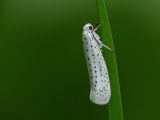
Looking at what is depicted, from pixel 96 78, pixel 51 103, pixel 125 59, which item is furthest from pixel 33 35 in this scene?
pixel 96 78

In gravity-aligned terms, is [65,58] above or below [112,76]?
above

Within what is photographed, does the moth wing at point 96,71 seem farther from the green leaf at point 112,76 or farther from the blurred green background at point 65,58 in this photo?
the blurred green background at point 65,58

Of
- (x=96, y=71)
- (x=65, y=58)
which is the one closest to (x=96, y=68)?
(x=96, y=71)

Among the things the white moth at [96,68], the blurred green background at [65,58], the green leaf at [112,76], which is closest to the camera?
the green leaf at [112,76]

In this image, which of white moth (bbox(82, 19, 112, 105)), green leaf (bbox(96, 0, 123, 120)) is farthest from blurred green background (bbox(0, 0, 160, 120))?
green leaf (bbox(96, 0, 123, 120))

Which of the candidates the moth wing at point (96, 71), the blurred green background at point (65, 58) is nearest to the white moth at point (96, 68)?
the moth wing at point (96, 71)

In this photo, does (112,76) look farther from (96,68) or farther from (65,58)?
(65,58)
